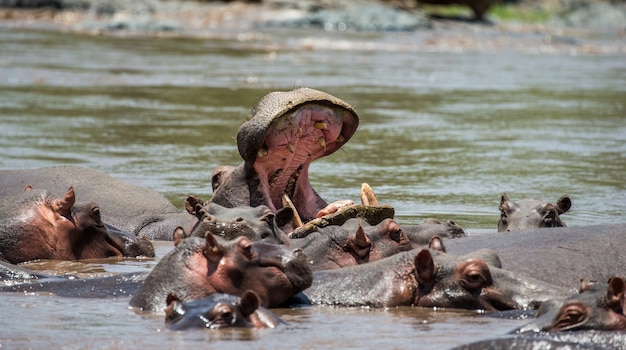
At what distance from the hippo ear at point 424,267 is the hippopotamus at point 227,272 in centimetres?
44

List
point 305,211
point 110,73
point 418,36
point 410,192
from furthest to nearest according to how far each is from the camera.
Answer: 1. point 418,36
2. point 110,73
3. point 410,192
4. point 305,211

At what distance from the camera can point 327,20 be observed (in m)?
Answer: 29.1

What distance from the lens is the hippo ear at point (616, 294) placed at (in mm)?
4719

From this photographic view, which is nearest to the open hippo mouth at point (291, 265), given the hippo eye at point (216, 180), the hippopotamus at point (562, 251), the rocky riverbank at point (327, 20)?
the hippopotamus at point (562, 251)

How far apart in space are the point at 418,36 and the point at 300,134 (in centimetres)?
2045

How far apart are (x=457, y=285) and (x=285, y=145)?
166 cm

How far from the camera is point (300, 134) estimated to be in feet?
22.4

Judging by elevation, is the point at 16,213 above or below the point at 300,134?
below

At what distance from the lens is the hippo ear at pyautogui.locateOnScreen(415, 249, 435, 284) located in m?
5.38

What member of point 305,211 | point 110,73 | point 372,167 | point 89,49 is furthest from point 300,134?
point 89,49

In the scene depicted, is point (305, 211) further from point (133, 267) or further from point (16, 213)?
point (16, 213)

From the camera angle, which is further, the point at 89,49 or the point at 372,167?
the point at 89,49

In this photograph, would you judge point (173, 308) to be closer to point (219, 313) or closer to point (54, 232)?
point (219, 313)

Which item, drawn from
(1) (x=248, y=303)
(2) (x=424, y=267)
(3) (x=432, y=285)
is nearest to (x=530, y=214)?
(3) (x=432, y=285)
